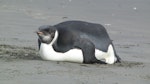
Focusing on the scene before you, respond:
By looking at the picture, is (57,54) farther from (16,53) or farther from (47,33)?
(16,53)

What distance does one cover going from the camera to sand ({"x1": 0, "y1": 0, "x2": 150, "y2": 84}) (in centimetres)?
549

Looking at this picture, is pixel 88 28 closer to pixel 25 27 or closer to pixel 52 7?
pixel 25 27

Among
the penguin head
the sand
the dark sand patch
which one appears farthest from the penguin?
the dark sand patch

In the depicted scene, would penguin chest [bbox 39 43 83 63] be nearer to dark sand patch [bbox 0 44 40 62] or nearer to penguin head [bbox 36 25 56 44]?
penguin head [bbox 36 25 56 44]

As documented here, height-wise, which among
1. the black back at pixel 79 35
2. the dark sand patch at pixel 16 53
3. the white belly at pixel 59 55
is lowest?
the dark sand patch at pixel 16 53

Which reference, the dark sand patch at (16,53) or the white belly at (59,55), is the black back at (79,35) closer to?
the white belly at (59,55)

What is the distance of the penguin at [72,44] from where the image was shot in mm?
6559

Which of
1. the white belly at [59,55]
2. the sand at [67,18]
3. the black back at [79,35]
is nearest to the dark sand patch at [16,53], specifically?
the sand at [67,18]

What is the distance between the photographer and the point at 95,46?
→ 6.82 metres

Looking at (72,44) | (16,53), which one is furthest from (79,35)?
(16,53)

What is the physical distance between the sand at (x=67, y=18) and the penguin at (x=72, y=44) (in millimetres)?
149

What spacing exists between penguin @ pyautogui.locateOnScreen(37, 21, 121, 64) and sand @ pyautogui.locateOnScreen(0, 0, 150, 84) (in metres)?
0.15

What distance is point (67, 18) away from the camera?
13.0 metres

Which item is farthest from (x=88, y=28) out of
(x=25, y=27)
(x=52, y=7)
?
(x=52, y=7)
